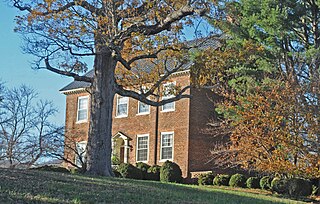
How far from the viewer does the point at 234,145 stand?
23.7 metres

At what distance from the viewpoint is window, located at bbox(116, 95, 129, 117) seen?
122 ft

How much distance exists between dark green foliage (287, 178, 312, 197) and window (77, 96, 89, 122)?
61.5 ft

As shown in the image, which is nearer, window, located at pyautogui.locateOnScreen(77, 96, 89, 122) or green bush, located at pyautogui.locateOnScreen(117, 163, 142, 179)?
green bush, located at pyautogui.locateOnScreen(117, 163, 142, 179)

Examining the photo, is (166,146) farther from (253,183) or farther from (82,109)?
(82,109)

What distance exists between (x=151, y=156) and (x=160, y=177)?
10.9 ft

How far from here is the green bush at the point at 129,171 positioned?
30.1m

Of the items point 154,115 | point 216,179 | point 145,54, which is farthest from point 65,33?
point 154,115

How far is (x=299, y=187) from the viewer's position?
24172 mm

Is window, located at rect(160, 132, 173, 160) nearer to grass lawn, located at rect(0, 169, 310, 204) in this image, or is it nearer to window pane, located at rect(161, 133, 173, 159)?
window pane, located at rect(161, 133, 173, 159)

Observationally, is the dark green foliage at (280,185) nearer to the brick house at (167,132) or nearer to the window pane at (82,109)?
the brick house at (167,132)

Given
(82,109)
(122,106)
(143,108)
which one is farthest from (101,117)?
(82,109)

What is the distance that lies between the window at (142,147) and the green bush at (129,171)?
3.70 m

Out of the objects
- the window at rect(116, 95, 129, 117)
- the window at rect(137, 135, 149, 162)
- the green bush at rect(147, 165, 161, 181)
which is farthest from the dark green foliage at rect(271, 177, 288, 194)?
the window at rect(116, 95, 129, 117)

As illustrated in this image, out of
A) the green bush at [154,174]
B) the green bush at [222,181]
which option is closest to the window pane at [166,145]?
the green bush at [154,174]
